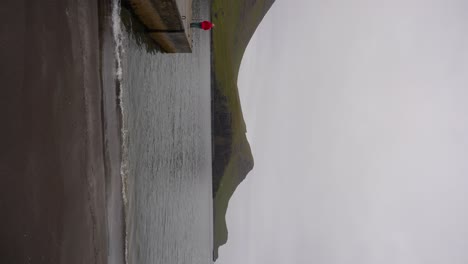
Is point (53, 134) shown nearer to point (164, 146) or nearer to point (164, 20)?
point (164, 20)

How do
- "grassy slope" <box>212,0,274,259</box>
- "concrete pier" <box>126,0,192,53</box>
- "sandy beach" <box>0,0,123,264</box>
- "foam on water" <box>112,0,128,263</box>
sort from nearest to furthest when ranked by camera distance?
"sandy beach" <box>0,0,123,264</box>, "foam on water" <box>112,0,128,263</box>, "concrete pier" <box>126,0,192,53</box>, "grassy slope" <box>212,0,274,259</box>

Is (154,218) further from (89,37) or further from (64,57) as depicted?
(64,57)

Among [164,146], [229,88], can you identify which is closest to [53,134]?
[164,146]

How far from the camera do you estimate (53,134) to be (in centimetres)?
236

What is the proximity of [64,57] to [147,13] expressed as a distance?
9.63 feet

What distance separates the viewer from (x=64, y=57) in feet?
8.41

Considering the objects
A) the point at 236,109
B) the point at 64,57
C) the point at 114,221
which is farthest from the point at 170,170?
the point at 236,109

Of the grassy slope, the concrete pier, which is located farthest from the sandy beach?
the grassy slope

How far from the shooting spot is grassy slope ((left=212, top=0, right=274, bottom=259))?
1516 centimetres

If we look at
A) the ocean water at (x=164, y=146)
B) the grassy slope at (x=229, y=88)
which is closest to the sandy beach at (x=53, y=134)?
the ocean water at (x=164, y=146)

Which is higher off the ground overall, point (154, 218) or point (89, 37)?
point (89, 37)

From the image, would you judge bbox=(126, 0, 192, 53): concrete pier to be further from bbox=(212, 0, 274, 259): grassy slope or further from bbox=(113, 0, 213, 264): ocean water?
bbox=(212, 0, 274, 259): grassy slope

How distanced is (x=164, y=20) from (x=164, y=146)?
3056 millimetres

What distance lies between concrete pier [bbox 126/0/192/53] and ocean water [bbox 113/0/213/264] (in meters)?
0.23
